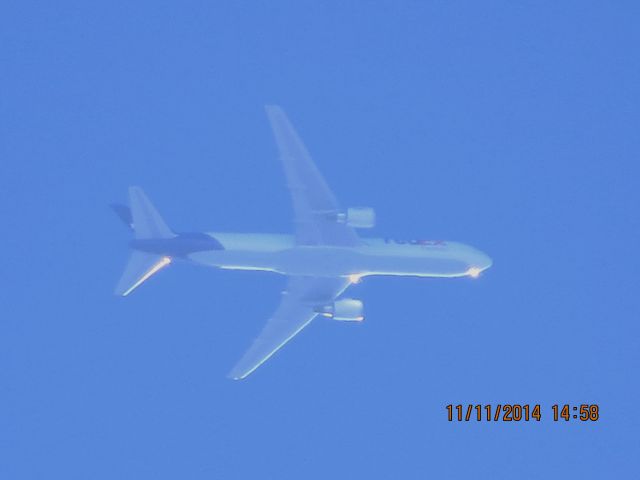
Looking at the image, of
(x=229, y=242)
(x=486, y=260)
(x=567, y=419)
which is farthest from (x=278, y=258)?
(x=567, y=419)

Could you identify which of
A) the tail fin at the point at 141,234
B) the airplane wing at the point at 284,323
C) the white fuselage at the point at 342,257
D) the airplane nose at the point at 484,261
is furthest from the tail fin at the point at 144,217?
the airplane nose at the point at 484,261

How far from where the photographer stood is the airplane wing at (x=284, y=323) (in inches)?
918

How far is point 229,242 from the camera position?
72.6 ft

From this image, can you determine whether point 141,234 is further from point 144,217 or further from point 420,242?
point 420,242

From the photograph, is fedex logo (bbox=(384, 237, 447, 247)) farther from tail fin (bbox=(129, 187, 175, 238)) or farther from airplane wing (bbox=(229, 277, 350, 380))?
tail fin (bbox=(129, 187, 175, 238))

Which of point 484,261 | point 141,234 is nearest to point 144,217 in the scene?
point 141,234

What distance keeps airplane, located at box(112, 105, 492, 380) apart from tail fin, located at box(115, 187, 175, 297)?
0.03 meters

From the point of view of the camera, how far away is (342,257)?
22094 mm

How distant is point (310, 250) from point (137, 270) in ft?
17.1

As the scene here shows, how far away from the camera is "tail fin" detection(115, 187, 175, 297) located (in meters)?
22.5

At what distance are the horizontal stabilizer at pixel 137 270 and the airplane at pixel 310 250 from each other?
0.03 meters

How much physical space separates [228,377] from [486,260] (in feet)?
28.1

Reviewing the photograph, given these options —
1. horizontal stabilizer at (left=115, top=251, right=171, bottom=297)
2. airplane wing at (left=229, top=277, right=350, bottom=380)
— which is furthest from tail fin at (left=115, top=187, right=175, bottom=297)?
airplane wing at (left=229, top=277, right=350, bottom=380)

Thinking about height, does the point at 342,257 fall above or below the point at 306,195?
below
